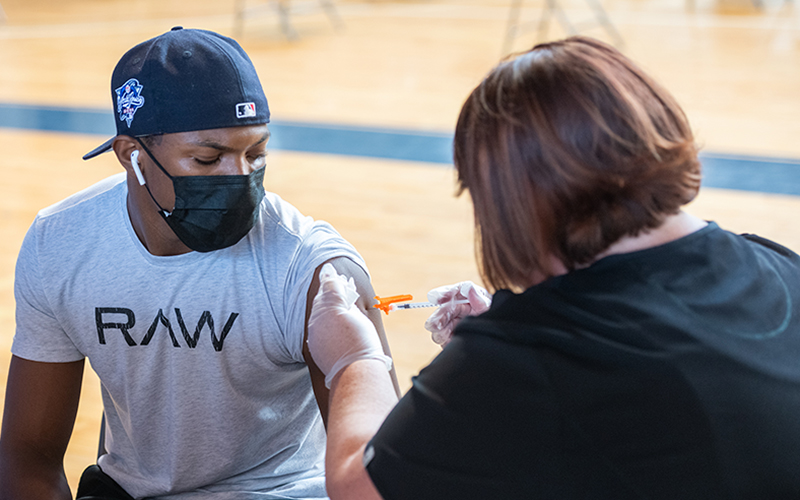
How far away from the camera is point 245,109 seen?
120 cm

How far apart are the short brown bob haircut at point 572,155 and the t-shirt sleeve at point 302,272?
15.8 inches

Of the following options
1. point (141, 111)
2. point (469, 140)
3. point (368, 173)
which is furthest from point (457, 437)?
point (368, 173)

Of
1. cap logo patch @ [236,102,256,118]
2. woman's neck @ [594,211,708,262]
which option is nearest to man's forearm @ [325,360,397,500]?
woman's neck @ [594,211,708,262]

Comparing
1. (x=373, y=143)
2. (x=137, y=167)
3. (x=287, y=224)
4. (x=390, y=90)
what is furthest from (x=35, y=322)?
(x=390, y=90)

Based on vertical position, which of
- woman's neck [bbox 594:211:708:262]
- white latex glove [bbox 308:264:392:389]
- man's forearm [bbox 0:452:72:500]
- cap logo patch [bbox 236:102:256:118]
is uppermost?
woman's neck [bbox 594:211:708:262]

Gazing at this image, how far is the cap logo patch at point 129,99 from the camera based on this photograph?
3.95 feet

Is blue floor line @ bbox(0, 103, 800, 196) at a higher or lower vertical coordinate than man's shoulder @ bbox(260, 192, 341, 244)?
lower

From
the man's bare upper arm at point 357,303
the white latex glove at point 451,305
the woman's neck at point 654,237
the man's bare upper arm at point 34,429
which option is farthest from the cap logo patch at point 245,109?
the woman's neck at point 654,237

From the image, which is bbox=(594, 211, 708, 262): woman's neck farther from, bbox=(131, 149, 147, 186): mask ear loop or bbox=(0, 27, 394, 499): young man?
bbox=(131, 149, 147, 186): mask ear loop

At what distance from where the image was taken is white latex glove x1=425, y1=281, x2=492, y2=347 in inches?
47.8

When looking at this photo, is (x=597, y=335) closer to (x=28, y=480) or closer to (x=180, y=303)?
(x=180, y=303)

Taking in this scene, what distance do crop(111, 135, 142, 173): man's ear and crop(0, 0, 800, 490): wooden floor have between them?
23.1 inches

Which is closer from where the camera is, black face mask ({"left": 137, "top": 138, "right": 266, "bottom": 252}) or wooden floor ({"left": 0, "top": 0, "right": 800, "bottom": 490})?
black face mask ({"left": 137, "top": 138, "right": 266, "bottom": 252})

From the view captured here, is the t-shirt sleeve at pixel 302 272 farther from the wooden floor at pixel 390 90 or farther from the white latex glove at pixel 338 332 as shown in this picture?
the wooden floor at pixel 390 90
